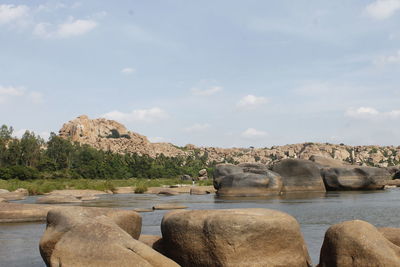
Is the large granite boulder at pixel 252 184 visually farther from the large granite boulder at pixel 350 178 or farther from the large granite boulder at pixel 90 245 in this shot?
the large granite boulder at pixel 90 245

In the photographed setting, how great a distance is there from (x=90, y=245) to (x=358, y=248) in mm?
5634

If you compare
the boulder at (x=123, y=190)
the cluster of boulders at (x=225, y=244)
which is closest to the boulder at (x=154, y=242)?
the cluster of boulders at (x=225, y=244)

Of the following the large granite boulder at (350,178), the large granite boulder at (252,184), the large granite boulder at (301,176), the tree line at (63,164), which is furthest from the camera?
the tree line at (63,164)

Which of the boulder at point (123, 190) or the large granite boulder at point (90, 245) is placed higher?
the large granite boulder at point (90, 245)

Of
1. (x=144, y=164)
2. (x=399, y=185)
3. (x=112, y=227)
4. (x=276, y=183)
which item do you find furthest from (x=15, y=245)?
(x=144, y=164)

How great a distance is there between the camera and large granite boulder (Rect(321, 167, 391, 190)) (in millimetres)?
48688

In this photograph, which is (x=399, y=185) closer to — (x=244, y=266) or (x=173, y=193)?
(x=173, y=193)

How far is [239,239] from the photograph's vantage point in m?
10.1

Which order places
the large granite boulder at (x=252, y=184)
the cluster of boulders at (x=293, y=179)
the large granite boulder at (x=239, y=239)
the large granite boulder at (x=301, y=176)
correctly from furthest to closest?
the large granite boulder at (x=301, y=176) < the cluster of boulders at (x=293, y=179) < the large granite boulder at (x=252, y=184) < the large granite boulder at (x=239, y=239)

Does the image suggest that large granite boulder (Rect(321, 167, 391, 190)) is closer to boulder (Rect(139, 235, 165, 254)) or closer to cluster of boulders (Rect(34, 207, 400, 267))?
boulder (Rect(139, 235, 165, 254))

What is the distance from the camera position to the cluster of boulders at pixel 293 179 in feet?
140

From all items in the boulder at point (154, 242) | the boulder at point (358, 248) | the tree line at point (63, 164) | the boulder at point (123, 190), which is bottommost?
the boulder at point (123, 190)

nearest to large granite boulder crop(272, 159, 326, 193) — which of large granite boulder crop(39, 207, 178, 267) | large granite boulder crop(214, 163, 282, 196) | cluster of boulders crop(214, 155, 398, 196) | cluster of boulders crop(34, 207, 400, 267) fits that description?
cluster of boulders crop(214, 155, 398, 196)

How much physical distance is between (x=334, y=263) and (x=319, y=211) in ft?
56.4
